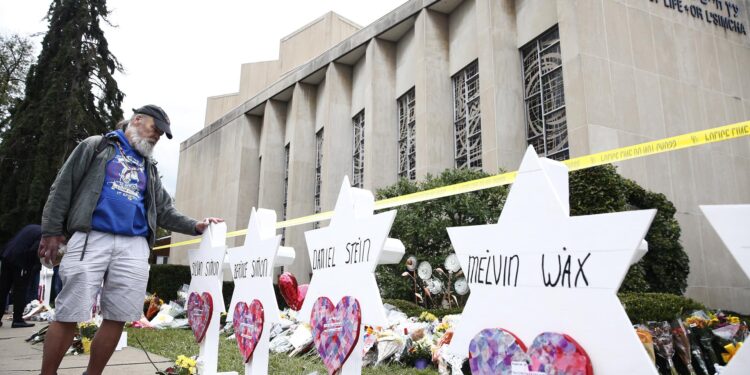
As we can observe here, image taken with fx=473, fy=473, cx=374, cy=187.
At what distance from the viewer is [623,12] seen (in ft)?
39.9

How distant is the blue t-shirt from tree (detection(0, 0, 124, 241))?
15.8 m

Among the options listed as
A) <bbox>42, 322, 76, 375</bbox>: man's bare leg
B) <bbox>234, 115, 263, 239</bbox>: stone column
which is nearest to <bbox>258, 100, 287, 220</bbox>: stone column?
<bbox>234, 115, 263, 239</bbox>: stone column

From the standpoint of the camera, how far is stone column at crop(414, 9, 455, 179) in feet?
50.1

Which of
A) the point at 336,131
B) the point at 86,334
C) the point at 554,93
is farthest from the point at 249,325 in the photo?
the point at 336,131

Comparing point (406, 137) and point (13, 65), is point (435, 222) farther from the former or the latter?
point (13, 65)

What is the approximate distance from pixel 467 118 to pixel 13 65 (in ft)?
70.5

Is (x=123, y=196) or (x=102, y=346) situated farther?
(x=123, y=196)

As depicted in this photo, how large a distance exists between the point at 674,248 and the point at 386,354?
778cm

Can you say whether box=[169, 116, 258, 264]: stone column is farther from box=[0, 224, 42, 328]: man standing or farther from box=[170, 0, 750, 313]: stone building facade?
box=[0, 224, 42, 328]: man standing

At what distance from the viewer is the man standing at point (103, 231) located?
2801mm

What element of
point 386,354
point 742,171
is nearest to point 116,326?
point 386,354

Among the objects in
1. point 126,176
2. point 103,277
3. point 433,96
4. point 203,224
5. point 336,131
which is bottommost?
point 103,277

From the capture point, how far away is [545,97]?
12812mm

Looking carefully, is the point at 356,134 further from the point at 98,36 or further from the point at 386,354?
the point at 386,354
